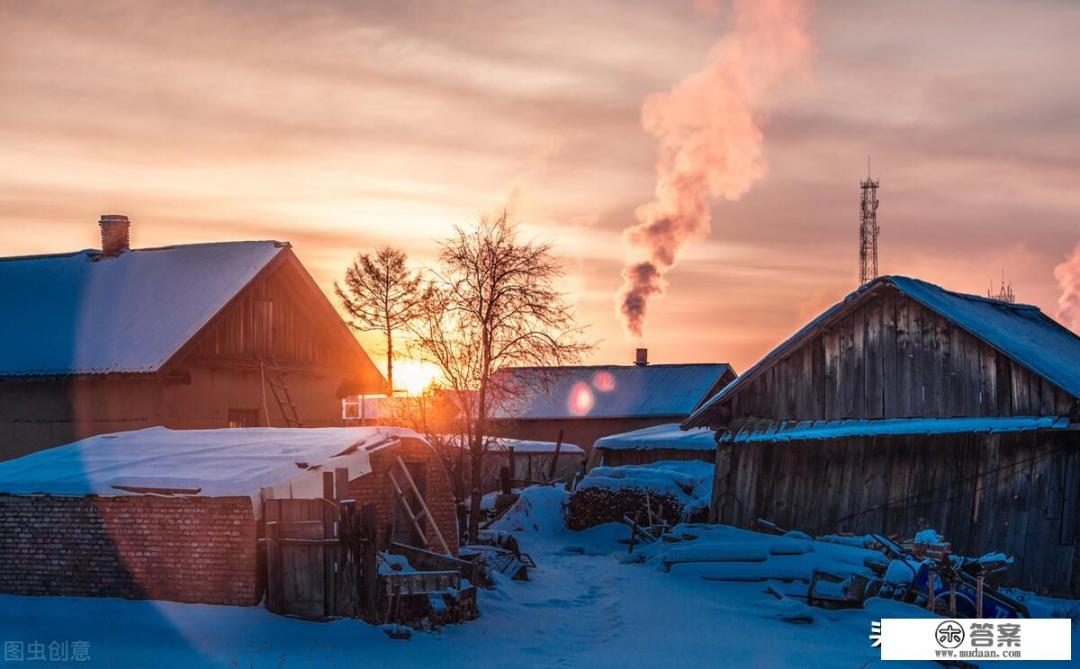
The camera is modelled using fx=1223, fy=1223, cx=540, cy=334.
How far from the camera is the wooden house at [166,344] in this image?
27188 millimetres

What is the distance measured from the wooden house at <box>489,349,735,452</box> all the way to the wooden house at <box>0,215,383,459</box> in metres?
24.8

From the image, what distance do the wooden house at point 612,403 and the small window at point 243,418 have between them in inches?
1050

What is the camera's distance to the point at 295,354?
103 ft

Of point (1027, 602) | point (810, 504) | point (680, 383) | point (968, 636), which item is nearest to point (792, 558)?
point (810, 504)

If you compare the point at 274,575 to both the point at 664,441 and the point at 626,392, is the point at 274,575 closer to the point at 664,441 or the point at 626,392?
the point at 664,441

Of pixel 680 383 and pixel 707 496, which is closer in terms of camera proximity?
pixel 707 496

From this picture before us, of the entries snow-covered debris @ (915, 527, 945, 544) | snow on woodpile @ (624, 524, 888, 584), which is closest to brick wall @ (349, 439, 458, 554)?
snow on woodpile @ (624, 524, 888, 584)

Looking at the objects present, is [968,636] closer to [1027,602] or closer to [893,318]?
[1027,602]

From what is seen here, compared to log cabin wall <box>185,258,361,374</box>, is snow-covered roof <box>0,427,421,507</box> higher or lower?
lower

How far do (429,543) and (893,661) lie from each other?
8671mm

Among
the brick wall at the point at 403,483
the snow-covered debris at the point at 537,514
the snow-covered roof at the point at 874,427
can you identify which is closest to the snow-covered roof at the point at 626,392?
the snow-covered debris at the point at 537,514

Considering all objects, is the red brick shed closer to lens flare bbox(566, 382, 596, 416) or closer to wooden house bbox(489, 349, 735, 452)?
wooden house bbox(489, 349, 735, 452)
